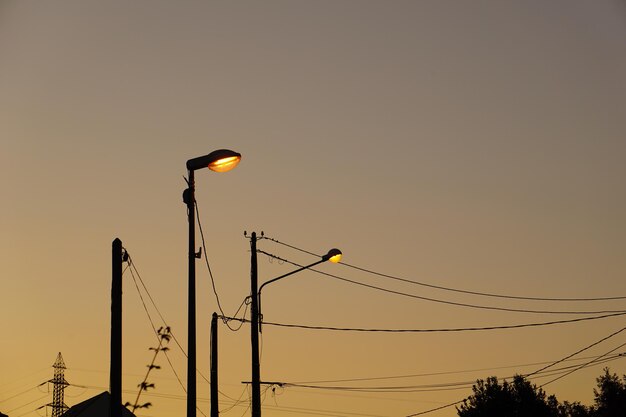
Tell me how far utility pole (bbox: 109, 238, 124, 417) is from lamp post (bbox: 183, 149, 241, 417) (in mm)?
1311

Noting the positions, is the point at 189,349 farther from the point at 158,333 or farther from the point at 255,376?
the point at 158,333

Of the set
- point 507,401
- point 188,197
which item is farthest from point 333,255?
point 507,401

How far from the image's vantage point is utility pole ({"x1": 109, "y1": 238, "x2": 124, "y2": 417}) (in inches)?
641

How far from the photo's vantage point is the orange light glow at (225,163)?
17.4 metres

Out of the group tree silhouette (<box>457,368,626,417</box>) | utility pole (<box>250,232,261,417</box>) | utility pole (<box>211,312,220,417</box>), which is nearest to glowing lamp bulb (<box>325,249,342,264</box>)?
utility pole (<box>250,232,261,417</box>)

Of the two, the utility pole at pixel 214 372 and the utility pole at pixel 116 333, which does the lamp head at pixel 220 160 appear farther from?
the utility pole at pixel 214 372

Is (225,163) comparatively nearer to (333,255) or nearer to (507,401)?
(333,255)

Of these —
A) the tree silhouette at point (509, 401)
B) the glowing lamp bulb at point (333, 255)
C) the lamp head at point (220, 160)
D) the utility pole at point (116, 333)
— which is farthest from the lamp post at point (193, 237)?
the tree silhouette at point (509, 401)

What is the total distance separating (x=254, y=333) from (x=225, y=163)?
36.0 feet

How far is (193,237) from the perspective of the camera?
18.0 meters

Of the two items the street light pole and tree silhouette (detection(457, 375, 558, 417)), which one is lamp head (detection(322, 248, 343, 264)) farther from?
tree silhouette (detection(457, 375, 558, 417))

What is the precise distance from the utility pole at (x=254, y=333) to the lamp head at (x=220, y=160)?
1055 centimetres

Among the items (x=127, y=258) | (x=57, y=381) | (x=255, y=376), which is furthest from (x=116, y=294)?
(x=57, y=381)

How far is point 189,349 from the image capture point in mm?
17750
